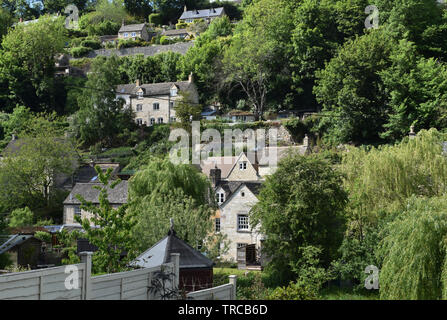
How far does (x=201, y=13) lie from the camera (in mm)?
100812

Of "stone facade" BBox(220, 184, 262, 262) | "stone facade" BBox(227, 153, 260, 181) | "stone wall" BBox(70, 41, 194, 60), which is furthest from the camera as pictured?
"stone wall" BBox(70, 41, 194, 60)

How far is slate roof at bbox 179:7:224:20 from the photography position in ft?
323

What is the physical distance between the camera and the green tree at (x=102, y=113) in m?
58.3

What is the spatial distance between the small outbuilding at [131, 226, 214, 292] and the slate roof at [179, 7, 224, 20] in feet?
269

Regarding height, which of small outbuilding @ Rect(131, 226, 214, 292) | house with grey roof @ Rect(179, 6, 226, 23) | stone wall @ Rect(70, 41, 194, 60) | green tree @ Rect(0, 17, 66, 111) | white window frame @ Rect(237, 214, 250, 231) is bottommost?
small outbuilding @ Rect(131, 226, 214, 292)

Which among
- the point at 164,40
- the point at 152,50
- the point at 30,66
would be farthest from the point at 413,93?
the point at 164,40

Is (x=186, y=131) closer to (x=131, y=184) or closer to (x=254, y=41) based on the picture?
(x=254, y=41)

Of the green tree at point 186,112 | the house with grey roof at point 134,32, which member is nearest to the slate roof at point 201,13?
A: the house with grey roof at point 134,32

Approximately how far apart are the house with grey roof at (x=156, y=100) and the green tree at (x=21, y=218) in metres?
21.3

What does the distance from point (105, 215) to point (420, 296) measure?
1091cm

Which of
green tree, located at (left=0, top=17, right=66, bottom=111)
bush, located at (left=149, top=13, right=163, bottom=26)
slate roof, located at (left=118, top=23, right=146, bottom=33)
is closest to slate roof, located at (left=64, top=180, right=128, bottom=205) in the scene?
green tree, located at (left=0, top=17, right=66, bottom=111)

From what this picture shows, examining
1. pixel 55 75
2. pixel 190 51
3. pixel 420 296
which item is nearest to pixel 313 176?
pixel 420 296

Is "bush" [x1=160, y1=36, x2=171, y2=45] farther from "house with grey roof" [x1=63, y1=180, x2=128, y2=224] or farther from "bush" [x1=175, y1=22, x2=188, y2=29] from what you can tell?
"house with grey roof" [x1=63, y1=180, x2=128, y2=224]

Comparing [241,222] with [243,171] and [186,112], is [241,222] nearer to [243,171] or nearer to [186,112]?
[243,171]
